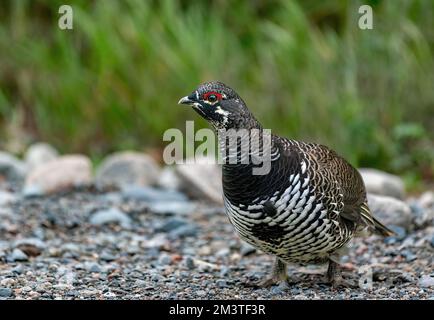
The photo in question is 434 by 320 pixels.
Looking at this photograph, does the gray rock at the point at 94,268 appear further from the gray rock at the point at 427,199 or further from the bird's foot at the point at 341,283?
the gray rock at the point at 427,199

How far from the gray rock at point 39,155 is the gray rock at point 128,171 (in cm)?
98

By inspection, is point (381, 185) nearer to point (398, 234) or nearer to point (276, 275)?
point (398, 234)

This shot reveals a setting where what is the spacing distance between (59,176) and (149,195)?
958 mm

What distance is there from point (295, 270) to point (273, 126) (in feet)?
12.0

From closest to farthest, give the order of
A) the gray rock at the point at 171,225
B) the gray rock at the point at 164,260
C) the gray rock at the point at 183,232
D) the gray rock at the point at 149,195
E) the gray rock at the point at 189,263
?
the gray rock at the point at 189,263 → the gray rock at the point at 164,260 → the gray rock at the point at 183,232 → the gray rock at the point at 171,225 → the gray rock at the point at 149,195

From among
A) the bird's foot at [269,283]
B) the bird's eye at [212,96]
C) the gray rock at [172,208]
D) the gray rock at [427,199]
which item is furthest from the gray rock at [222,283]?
the gray rock at [427,199]

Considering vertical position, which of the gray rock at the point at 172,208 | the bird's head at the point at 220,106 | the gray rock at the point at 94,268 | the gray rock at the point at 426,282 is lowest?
the gray rock at the point at 426,282

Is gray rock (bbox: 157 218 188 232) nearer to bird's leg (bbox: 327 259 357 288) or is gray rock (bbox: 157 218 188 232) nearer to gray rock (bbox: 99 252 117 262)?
gray rock (bbox: 99 252 117 262)

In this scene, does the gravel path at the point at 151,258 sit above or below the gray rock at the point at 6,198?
below

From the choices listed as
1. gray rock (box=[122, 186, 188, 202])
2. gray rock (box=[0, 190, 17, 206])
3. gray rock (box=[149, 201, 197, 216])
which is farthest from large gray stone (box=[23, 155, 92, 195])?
gray rock (box=[149, 201, 197, 216])

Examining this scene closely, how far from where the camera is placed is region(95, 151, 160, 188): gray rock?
350 inches

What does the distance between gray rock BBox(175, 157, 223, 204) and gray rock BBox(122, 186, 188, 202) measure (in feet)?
0.42

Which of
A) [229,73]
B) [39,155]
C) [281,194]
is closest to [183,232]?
[281,194]

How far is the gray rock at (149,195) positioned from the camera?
8.18 metres
